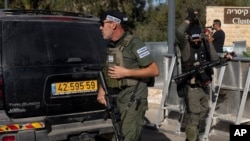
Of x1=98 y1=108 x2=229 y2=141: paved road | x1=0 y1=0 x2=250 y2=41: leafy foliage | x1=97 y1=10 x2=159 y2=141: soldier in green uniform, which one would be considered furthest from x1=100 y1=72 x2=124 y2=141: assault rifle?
x1=0 y1=0 x2=250 y2=41: leafy foliage

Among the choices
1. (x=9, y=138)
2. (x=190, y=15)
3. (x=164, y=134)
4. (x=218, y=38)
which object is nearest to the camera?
(x=9, y=138)

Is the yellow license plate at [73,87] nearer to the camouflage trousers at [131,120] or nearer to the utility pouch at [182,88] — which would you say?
the camouflage trousers at [131,120]

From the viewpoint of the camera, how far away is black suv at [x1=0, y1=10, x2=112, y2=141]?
482 cm

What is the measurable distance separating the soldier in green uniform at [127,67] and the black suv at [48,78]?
0.88 meters

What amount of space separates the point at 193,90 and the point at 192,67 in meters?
0.30

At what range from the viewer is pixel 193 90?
5.95 m

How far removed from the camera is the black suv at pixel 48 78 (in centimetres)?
482

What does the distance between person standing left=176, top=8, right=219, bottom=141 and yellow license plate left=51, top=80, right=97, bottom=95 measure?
4.29 ft

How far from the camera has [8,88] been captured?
479 centimetres

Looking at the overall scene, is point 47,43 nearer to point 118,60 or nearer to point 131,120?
point 118,60

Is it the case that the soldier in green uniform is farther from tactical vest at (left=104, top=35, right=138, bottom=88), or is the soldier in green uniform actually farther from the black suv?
the black suv

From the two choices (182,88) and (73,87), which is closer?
(73,87)

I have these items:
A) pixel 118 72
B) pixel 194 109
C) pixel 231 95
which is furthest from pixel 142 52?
pixel 231 95

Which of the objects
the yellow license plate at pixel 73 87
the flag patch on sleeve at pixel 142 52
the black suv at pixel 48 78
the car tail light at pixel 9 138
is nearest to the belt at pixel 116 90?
the flag patch on sleeve at pixel 142 52
